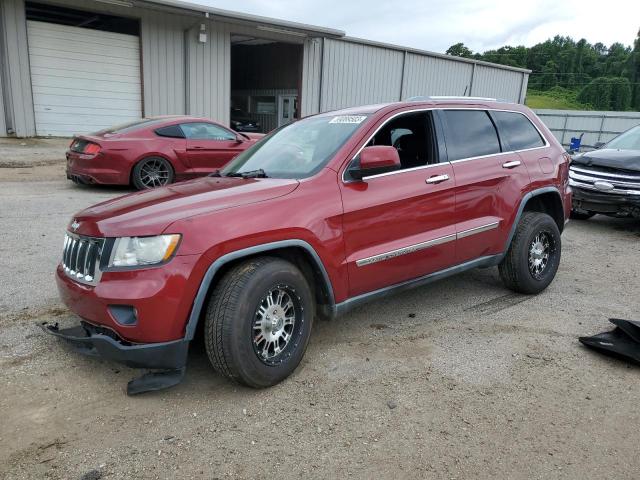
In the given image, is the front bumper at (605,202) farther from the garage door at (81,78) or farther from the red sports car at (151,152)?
the garage door at (81,78)

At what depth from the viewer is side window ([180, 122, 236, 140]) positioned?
392 inches

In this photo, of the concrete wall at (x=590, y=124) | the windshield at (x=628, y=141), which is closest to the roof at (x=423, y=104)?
the windshield at (x=628, y=141)

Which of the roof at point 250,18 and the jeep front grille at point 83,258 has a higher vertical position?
the roof at point 250,18

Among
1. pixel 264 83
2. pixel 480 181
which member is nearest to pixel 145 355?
pixel 480 181

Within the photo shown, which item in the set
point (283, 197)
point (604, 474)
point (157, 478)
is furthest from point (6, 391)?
point (604, 474)

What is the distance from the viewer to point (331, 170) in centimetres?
361

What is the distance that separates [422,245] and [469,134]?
4.13 ft

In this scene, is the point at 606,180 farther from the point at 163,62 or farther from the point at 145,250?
the point at 163,62

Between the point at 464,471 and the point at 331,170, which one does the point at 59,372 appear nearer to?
the point at 331,170

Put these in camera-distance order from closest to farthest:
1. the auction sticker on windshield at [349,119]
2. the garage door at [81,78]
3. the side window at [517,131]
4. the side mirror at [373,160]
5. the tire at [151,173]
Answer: the side mirror at [373,160], the auction sticker on windshield at [349,119], the side window at [517,131], the tire at [151,173], the garage door at [81,78]

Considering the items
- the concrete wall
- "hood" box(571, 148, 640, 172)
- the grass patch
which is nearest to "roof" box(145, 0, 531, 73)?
"hood" box(571, 148, 640, 172)

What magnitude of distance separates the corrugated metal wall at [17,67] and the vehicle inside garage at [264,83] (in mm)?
7936

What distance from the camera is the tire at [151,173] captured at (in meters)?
9.51

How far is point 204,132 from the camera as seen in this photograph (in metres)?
10.1
